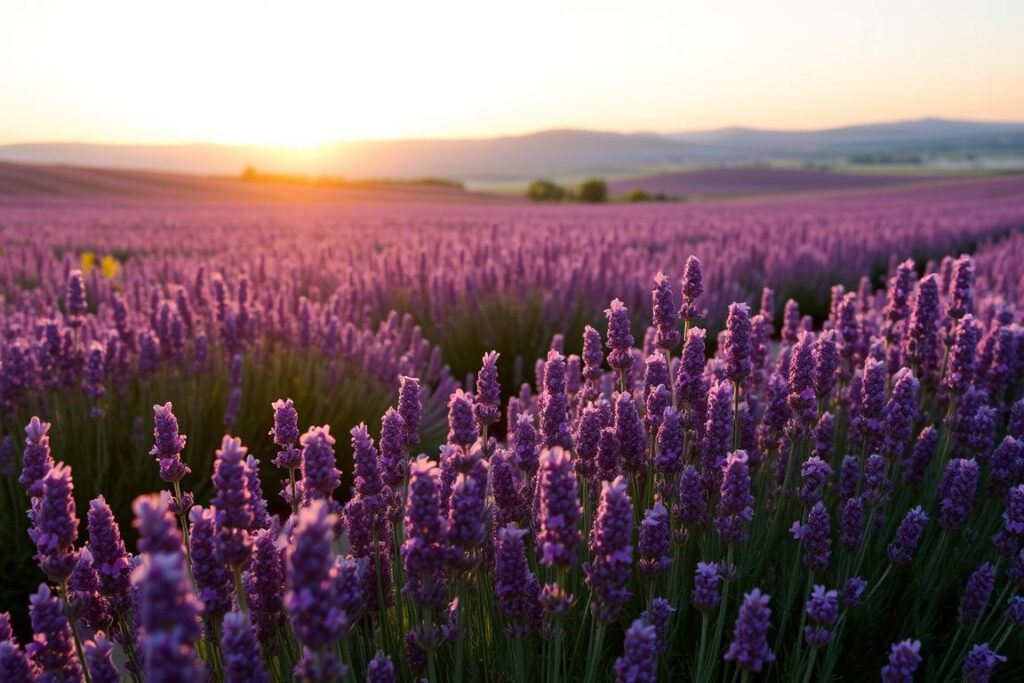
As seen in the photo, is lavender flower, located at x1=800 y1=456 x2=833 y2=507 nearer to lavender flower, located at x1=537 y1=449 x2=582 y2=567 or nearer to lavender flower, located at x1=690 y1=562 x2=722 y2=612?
lavender flower, located at x1=690 y1=562 x2=722 y2=612

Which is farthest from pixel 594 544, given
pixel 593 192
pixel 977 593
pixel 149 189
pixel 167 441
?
pixel 593 192

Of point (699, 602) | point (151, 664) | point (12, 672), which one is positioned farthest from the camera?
point (699, 602)

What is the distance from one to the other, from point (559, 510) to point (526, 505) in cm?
82

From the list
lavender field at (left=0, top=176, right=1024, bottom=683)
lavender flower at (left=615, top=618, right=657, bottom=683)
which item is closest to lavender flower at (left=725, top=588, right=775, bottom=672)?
lavender field at (left=0, top=176, right=1024, bottom=683)

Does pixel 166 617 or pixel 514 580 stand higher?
pixel 166 617

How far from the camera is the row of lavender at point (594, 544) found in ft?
4.40

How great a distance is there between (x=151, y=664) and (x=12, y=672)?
28.9 inches

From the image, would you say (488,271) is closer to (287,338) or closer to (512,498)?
(287,338)

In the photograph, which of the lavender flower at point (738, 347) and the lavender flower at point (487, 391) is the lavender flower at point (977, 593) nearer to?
the lavender flower at point (738, 347)

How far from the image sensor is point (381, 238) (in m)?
15.0

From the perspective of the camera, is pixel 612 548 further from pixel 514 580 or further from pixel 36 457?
pixel 36 457

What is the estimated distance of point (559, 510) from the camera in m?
→ 1.32

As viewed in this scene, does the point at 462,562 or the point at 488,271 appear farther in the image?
the point at 488,271

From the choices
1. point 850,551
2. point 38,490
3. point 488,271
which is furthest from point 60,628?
point 488,271
